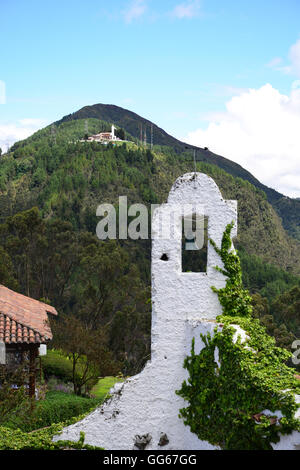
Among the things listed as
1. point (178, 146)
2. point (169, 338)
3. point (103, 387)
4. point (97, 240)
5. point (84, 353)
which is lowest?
point (103, 387)

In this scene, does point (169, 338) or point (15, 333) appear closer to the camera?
point (169, 338)

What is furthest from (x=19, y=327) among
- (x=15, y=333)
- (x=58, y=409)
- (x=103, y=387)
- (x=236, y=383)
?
(x=236, y=383)

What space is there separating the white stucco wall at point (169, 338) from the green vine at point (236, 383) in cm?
16

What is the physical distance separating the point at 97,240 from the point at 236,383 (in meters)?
29.5

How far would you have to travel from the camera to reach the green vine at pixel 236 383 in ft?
18.2

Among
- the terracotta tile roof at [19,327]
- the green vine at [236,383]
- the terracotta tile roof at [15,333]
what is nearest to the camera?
the green vine at [236,383]

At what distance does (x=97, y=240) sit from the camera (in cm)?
3500

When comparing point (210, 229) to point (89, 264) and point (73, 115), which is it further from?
point (73, 115)

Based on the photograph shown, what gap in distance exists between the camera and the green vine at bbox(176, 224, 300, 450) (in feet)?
18.2

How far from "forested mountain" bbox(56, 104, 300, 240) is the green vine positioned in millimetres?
75864

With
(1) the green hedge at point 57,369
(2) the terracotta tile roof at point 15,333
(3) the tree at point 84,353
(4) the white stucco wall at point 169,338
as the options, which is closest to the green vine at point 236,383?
(4) the white stucco wall at point 169,338

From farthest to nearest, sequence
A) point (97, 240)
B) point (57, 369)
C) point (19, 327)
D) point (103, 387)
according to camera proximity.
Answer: point (97, 240) < point (103, 387) < point (57, 369) < point (19, 327)

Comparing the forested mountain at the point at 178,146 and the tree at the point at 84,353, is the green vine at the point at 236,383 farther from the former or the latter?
the forested mountain at the point at 178,146

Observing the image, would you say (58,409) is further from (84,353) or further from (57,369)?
(57,369)
